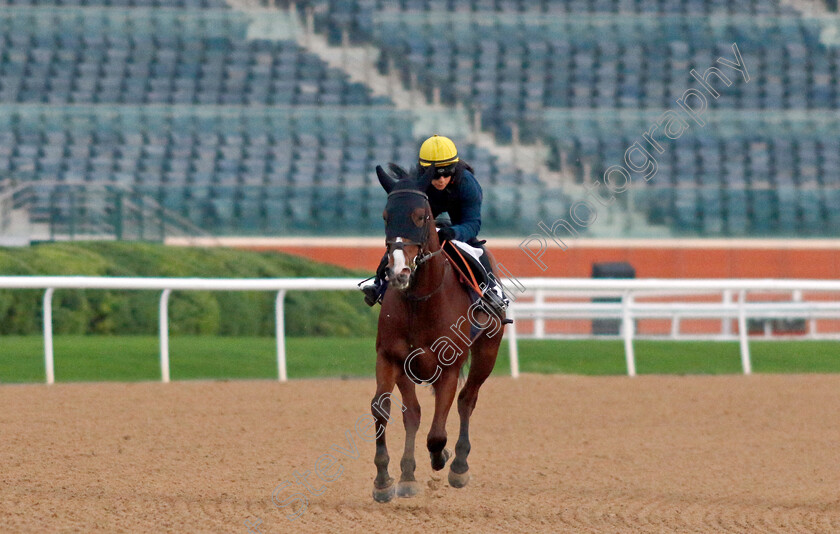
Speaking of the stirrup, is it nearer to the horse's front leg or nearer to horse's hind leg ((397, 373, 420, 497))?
the horse's front leg

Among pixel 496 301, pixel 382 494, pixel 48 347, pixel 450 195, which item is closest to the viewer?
pixel 382 494

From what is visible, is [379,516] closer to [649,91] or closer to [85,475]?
[85,475]

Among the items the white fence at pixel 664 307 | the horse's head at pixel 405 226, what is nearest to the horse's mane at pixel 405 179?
the horse's head at pixel 405 226

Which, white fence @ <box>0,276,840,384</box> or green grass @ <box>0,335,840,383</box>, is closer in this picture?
white fence @ <box>0,276,840,384</box>

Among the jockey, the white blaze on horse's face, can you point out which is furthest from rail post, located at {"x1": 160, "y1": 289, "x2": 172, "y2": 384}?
the white blaze on horse's face

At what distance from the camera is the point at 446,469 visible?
6.86 m

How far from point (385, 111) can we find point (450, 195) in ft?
49.1

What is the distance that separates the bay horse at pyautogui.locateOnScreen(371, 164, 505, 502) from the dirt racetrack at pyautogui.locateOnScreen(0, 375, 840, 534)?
0.24 m

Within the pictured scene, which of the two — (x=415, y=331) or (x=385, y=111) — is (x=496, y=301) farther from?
(x=385, y=111)

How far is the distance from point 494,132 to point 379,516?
54.0ft

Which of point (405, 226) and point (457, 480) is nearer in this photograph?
point (405, 226)

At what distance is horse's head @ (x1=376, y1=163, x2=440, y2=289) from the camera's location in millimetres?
5156

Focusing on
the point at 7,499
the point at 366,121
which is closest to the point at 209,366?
the point at 7,499

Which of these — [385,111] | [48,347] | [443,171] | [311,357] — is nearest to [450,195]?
[443,171]
